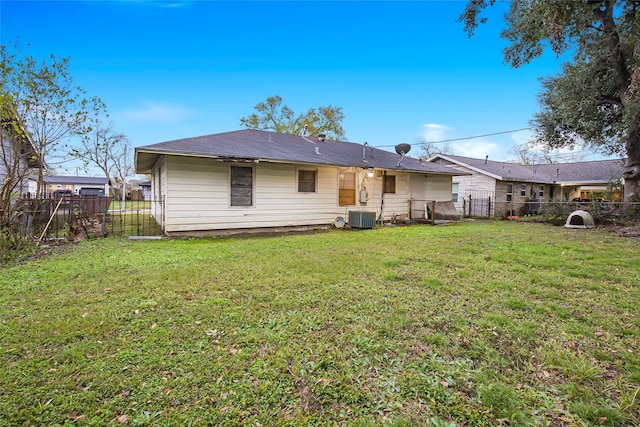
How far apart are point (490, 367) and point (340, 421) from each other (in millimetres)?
1322

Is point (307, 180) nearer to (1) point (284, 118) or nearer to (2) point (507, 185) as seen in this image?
(2) point (507, 185)

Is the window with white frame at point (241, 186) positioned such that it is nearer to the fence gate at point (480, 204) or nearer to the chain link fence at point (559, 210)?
the chain link fence at point (559, 210)

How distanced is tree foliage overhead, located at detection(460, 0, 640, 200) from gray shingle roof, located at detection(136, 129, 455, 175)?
5234 mm

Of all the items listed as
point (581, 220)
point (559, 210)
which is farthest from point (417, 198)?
point (559, 210)

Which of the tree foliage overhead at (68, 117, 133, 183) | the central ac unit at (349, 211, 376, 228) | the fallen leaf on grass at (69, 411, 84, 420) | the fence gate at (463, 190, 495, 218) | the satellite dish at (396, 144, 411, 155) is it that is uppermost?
the tree foliage overhead at (68, 117, 133, 183)

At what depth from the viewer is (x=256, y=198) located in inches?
373

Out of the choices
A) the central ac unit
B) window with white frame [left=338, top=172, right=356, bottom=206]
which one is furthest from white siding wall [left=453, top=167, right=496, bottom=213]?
the central ac unit

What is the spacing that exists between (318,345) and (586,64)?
51.3 feet

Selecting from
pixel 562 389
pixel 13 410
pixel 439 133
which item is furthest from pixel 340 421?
pixel 439 133

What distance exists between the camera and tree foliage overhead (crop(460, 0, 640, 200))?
770 cm

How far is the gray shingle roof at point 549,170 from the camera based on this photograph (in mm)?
18734

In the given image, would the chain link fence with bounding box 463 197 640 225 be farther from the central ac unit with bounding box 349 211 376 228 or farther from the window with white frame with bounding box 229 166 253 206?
the window with white frame with bounding box 229 166 253 206

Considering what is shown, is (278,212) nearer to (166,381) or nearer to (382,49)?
(166,381)

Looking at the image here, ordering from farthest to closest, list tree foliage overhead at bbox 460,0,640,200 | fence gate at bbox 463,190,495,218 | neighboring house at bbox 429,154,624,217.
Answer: neighboring house at bbox 429,154,624,217, fence gate at bbox 463,190,495,218, tree foliage overhead at bbox 460,0,640,200
